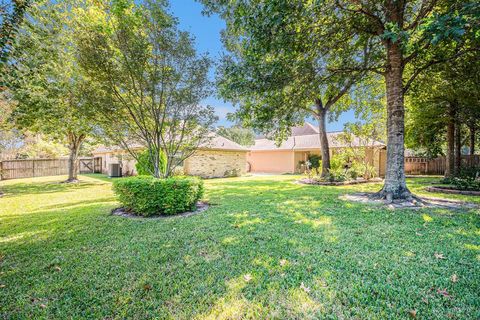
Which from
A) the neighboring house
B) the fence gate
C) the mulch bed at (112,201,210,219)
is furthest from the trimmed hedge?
the fence gate

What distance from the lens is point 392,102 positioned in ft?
24.3

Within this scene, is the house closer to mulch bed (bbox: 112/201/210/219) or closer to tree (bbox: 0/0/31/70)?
mulch bed (bbox: 112/201/210/219)

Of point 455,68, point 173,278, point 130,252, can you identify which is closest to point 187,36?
point 130,252

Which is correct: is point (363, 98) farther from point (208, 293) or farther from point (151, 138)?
point (208, 293)

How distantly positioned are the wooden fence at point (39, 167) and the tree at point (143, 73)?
1684cm

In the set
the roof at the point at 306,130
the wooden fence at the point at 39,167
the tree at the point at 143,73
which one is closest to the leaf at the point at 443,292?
the tree at the point at 143,73

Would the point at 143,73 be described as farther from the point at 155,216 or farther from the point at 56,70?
the point at 155,216

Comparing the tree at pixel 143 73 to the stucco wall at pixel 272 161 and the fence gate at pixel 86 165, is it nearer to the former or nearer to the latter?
the stucco wall at pixel 272 161

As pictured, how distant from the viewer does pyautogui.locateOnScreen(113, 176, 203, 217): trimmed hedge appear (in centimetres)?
600

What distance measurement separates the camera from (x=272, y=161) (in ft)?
84.6

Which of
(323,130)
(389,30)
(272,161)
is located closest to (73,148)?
(323,130)

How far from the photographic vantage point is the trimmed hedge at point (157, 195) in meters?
6.00

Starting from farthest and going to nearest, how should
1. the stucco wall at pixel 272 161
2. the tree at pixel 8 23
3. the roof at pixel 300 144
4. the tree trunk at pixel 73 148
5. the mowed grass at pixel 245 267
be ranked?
the stucco wall at pixel 272 161, the roof at pixel 300 144, the tree trunk at pixel 73 148, the tree at pixel 8 23, the mowed grass at pixel 245 267

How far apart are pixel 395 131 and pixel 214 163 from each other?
13008mm
